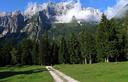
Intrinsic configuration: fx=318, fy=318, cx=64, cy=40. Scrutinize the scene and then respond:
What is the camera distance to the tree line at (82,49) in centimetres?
11194

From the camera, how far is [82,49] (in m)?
133

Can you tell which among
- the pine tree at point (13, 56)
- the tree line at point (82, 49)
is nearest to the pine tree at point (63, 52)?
the tree line at point (82, 49)

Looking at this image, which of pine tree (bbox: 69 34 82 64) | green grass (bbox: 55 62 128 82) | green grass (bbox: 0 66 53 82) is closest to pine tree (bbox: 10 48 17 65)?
Answer: pine tree (bbox: 69 34 82 64)

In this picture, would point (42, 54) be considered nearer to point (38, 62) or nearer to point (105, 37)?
point (38, 62)

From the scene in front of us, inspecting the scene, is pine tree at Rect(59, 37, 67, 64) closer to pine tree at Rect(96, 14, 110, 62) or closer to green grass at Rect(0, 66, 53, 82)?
pine tree at Rect(96, 14, 110, 62)

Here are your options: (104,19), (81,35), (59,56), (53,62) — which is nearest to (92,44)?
(81,35)

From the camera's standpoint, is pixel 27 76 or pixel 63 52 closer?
pixel 27 76

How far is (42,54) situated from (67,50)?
1670 centimetres

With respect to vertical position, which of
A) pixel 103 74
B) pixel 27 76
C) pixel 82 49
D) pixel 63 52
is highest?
pixel 82 49

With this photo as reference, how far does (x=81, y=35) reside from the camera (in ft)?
442

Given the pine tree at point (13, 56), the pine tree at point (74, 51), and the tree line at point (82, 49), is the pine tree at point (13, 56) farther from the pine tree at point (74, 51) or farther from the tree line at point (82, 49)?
the pine tree at point (74, 51)

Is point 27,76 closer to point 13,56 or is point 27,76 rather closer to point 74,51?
point 74,51

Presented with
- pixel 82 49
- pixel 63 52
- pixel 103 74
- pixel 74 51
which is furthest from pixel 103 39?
pixel 103 74

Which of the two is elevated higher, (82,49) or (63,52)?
(82,49)
